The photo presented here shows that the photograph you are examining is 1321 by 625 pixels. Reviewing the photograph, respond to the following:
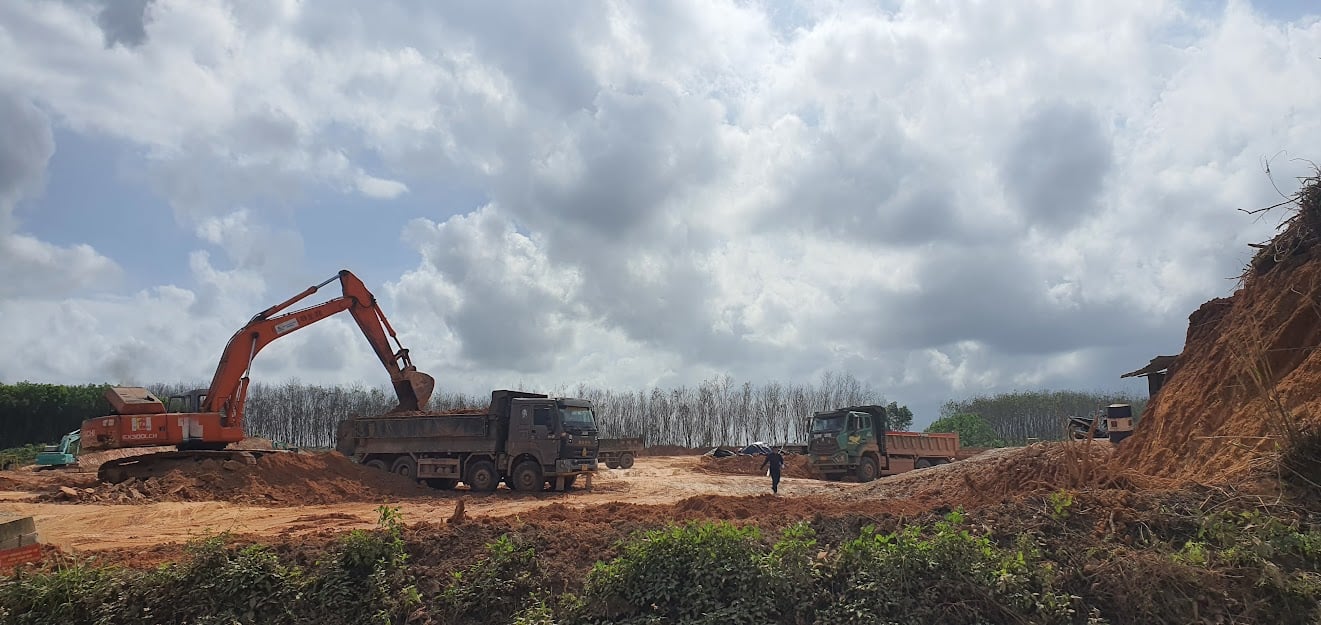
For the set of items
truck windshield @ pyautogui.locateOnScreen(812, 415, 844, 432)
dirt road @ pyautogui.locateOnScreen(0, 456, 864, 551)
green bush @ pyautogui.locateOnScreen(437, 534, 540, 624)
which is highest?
truck windshield @ pyautogui.locateOnScreen(812, 415, 844, 432)

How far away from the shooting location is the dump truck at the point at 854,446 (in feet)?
82.6

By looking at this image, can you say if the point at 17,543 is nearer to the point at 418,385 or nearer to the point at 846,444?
the point at 418,385

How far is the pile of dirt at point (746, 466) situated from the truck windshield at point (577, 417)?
11.4 metres

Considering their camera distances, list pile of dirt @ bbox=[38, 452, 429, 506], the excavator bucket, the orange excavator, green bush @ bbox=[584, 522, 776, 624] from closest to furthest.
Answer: green bush @ bbox=[584, 522, 776, 624], pile of dirt @ bbox=[38, 452, 429, 506], the orange excavator, the excavator bucket

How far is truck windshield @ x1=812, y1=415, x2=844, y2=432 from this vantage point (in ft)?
83.3

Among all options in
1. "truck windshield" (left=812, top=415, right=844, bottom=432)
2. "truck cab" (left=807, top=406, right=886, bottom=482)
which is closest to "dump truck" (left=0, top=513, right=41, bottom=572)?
"truck cab" (left=807, top=406, right=886, bottom=482)

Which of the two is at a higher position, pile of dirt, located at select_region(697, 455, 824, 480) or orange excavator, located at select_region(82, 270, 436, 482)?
orange excavator, located at select_region(82, 270, 436, 482)

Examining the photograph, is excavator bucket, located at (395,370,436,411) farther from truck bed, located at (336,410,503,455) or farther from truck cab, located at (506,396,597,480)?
truck cab, located at (506,396,597,480)

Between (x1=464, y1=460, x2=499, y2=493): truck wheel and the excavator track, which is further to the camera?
(x1=464, y1=460, x2=499, y2=493): truck wheel

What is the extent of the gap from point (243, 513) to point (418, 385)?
734cm

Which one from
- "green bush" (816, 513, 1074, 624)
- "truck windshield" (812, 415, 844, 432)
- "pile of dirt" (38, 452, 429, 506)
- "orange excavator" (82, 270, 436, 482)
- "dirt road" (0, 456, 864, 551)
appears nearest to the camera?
"green bush" (816, 513, 1074, 624)

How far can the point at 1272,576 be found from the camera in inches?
243

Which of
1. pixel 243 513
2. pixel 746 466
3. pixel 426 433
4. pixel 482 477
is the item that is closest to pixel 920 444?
pixel 746 466

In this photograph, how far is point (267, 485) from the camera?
1941cm
